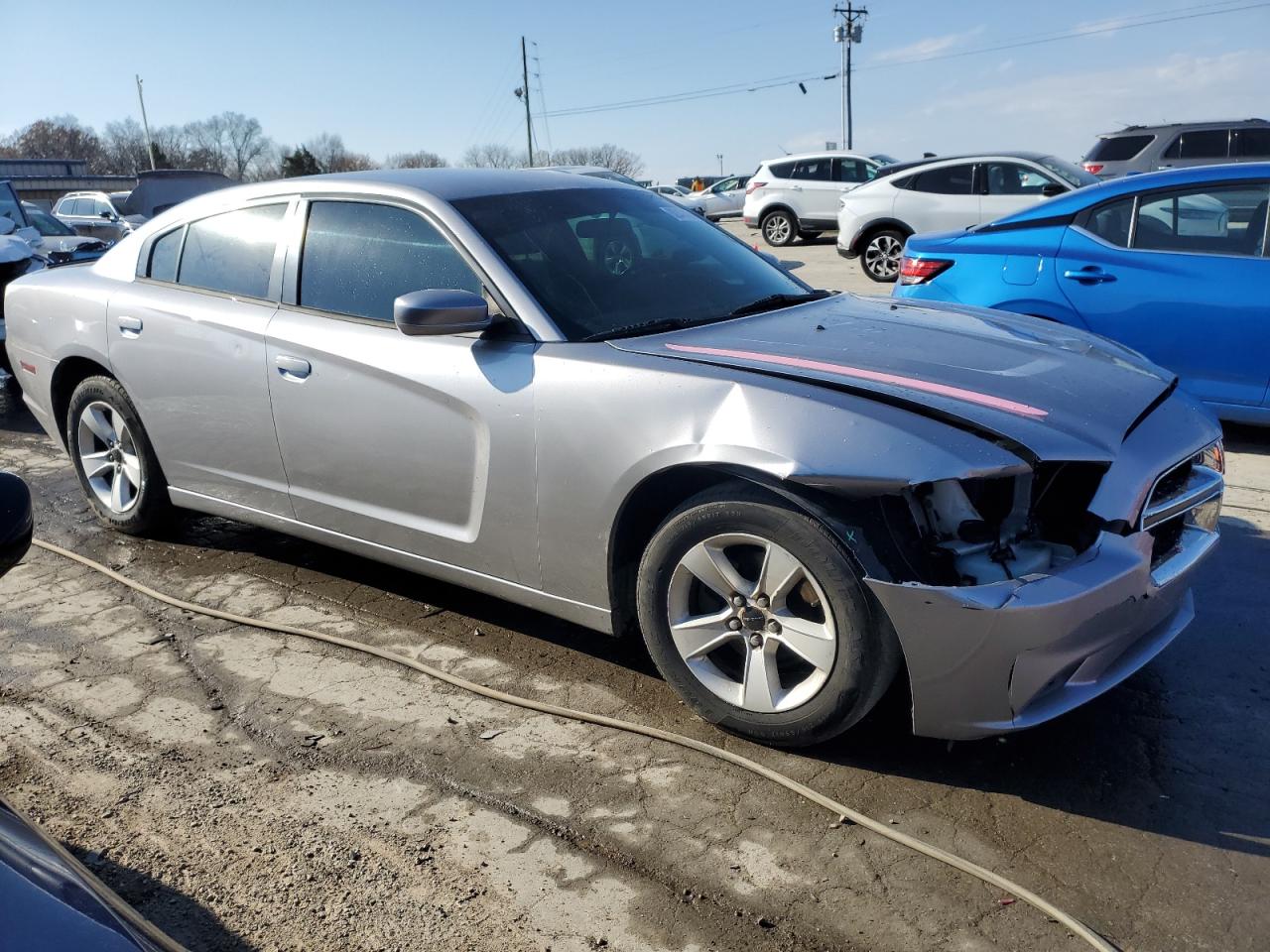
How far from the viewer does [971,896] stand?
2.48 meters

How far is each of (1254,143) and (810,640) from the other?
16.5m

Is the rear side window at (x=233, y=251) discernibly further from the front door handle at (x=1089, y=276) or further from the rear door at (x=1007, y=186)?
the rear door at (x=1007, y=186)

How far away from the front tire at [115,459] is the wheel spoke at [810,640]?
3.20 meters

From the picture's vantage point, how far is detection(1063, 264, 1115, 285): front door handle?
5859 millimetres

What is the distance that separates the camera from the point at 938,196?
14.6 m

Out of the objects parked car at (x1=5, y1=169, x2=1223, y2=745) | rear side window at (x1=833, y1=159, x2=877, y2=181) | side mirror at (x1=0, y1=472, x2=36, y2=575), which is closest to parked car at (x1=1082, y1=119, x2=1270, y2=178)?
rear side window at (x1=833, y1=159, x2=877, y2=181)

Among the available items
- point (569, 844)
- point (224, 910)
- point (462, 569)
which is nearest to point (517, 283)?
point (462, 569)

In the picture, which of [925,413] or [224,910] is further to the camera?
[925,413]

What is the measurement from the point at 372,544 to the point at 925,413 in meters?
2.09

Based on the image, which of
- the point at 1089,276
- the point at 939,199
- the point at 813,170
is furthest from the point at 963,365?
the point at 813,170

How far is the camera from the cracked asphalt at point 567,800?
245 cm

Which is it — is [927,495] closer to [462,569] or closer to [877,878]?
[877,878]

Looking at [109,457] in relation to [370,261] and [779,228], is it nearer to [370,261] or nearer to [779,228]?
[370,261]

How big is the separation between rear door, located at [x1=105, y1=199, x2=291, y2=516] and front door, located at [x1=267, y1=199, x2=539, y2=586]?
158mm
